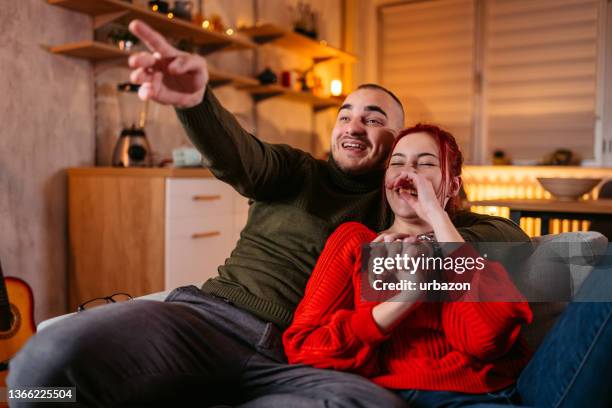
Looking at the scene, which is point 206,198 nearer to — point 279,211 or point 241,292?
point 279,211

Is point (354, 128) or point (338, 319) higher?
point (354, 128)

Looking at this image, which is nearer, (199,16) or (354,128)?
(354,128)

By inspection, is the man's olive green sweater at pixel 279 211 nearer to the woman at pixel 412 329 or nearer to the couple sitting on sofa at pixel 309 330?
the couple sitting on sofa at pixel 309 330

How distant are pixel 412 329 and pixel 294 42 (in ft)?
11.1

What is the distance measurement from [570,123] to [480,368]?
380 centimetres

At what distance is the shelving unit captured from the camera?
252 cm

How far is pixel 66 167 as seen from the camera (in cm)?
262

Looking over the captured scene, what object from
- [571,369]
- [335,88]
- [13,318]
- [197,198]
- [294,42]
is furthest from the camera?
[335,88]

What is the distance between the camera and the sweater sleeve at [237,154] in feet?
3.77

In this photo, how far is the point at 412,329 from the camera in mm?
1099

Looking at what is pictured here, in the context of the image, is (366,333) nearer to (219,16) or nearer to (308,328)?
(308,328)

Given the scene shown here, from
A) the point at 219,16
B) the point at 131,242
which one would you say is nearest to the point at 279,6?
the point at 219,16

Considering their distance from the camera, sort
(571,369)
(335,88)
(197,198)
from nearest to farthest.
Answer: (571,369) → (197,198) → (335,88)

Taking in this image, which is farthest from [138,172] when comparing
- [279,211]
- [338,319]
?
[338,319]
